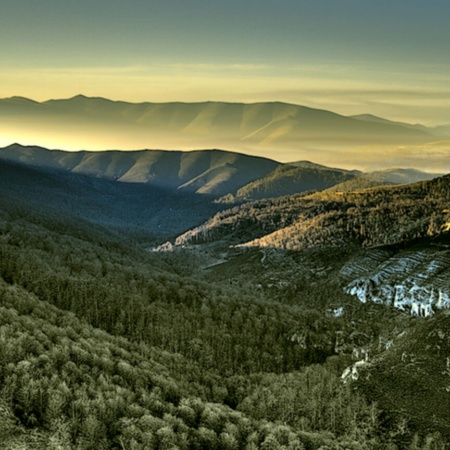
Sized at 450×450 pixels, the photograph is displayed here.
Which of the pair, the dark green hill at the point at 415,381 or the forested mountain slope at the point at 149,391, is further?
the dark green hill at the point at 415,381

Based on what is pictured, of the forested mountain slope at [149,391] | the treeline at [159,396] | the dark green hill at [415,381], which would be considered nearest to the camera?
the forested mountain slope at [149,391]

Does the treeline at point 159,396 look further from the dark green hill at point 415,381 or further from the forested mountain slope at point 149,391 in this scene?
the dark green hill at point 415,381

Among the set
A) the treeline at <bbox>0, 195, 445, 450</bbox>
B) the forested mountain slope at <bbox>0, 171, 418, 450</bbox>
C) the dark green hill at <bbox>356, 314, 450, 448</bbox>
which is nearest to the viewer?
the forested mountain slope at <bbox>0, 171, 418, 450</bbox>

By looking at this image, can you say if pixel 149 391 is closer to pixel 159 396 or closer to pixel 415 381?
pixel 159 396

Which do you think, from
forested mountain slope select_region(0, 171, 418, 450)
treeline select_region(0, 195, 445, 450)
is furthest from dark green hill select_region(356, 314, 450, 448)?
forested mountain slope select_region(0, 171, 418, 450)

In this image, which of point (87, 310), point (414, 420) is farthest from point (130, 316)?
point (414, 420)

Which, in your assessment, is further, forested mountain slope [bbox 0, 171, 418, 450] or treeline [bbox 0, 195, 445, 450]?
treeline [bbox 0, 195, 445, 450]

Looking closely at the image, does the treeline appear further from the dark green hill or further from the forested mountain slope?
the dark green hill

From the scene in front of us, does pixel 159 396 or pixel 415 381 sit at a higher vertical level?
pixel 415 381

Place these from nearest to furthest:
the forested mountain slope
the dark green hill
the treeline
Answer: the forested mountain slope, the treeline, the dark green hill

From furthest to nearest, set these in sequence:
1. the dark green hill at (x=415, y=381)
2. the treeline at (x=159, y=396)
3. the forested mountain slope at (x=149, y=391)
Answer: the dark green hill at (x=415, y=381)
the treeline at (x=159, y=396)
the forested mountain slope at (x=149, y=391)

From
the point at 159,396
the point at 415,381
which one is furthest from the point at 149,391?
the point at 415,381

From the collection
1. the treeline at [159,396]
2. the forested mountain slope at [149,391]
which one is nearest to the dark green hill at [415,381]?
the treeline at [159,396]
